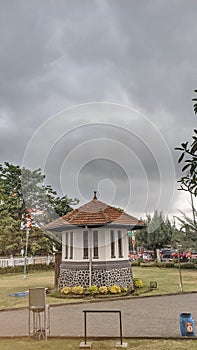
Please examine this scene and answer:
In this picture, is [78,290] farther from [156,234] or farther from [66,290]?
[156,234]

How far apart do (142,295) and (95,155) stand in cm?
707

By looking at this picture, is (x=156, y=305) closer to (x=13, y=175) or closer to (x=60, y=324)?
(x=60, y=324)

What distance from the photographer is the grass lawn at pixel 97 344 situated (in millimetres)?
7020

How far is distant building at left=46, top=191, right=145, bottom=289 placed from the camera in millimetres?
15836

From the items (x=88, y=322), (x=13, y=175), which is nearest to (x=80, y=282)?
(x=88, y=322)

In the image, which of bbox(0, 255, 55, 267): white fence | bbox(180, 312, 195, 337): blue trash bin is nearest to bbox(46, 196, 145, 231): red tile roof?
bbox(180, 312, 195, 337): blue trash bin

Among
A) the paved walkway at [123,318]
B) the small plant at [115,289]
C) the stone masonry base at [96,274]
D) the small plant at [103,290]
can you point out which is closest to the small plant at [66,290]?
the stone masonry base at [96,274]

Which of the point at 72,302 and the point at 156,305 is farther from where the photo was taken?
the point at 72,302

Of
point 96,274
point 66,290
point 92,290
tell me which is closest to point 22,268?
point 66,290

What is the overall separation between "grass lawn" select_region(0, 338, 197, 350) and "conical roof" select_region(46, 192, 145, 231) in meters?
8.39

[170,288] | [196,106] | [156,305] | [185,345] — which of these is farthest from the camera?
[170,288]

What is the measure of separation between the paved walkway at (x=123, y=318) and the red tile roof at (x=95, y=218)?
13.2 ft

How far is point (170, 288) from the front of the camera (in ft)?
55.4

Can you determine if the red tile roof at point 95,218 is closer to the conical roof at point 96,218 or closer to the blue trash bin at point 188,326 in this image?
the conical roof at point 96,218
